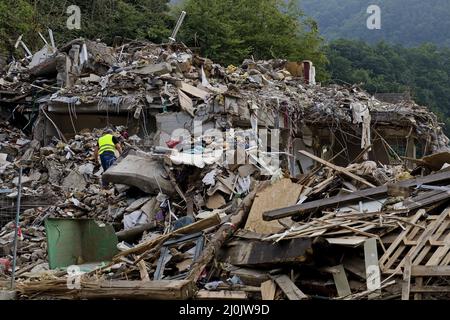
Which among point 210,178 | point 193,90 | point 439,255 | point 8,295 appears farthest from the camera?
point 193,90

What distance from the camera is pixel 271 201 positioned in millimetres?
7520

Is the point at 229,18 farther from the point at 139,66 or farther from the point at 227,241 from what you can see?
the point at 227,241

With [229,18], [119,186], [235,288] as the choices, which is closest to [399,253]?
[235,288]

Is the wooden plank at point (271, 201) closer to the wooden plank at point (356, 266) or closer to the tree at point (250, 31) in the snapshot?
the wooden plank at point (356, 266)

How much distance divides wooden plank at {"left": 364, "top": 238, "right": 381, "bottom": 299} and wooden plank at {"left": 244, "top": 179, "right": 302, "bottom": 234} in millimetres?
1214

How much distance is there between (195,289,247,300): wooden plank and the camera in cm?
605

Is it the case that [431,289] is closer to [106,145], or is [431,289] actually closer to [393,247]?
[393,247]

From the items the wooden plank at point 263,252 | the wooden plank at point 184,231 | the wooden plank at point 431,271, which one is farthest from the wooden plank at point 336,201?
the wooden plank at point 431,271

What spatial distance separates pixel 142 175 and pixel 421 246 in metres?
4.54

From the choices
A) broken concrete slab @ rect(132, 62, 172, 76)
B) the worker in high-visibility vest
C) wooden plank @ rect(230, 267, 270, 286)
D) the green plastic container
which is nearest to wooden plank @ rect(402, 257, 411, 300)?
→ wooden plank @ rect(230, 267, 270, 286)

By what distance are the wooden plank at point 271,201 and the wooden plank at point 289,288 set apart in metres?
0.92

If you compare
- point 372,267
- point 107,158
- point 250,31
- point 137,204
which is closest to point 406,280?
point 372,267

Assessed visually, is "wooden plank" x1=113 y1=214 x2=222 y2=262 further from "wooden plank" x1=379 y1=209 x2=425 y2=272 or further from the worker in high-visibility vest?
the worker in high-visibility vest

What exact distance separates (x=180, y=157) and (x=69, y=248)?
6.71 ft
